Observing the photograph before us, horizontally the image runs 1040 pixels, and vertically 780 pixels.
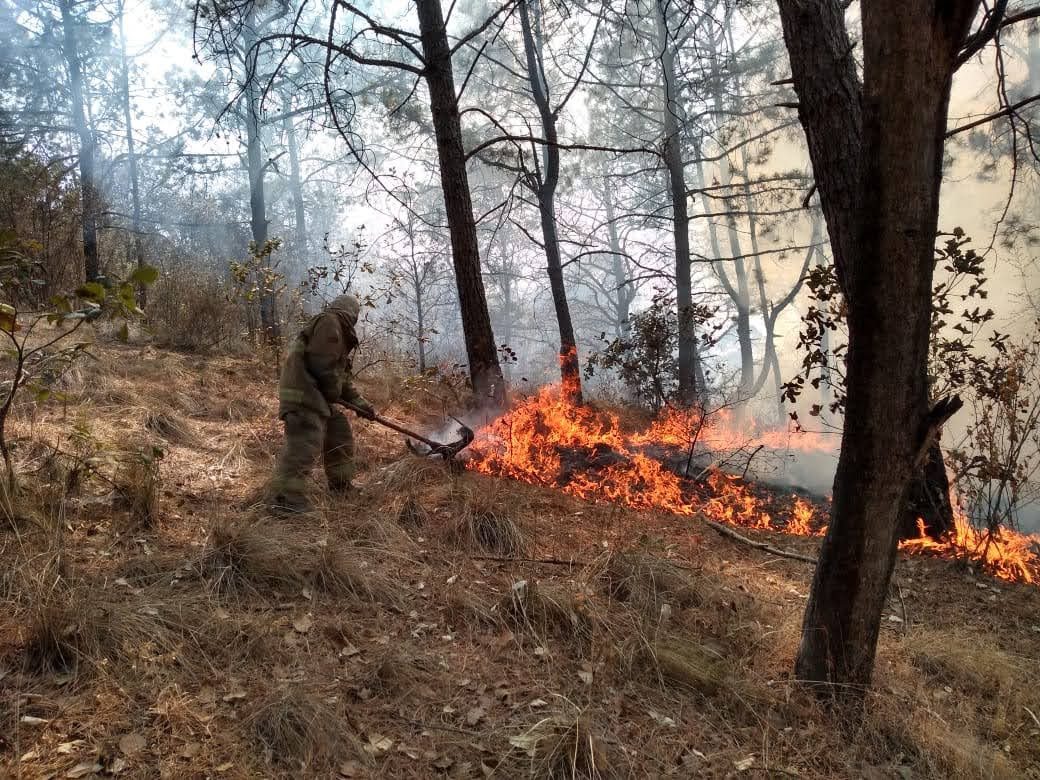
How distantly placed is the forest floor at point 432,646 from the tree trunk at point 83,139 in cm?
568

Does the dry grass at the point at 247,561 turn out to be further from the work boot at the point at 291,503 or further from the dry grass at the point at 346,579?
the work boot at the point at 291,503

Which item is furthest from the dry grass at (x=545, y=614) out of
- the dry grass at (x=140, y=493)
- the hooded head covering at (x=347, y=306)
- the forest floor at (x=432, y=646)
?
the hooded head covering at (x=347, y=306)

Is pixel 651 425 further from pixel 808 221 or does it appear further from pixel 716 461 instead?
pixel 808 221

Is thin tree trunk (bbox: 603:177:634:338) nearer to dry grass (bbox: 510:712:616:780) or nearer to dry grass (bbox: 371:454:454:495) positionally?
dry grass (bbox: 371:454:454:495)

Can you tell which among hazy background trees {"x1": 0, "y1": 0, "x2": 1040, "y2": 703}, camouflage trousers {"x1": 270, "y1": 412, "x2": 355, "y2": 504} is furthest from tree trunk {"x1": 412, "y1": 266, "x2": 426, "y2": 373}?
camouflage trousers {"x1": 270, "y1": 412, "x2": 355, "y2": 504}

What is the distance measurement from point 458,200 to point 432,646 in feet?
16.5

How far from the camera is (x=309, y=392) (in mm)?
4496

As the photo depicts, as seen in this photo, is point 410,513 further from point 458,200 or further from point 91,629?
point 458,200

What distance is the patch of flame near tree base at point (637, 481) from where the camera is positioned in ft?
15.5

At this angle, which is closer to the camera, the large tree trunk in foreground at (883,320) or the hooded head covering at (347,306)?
the large tree trunk in foreground at (883,320)

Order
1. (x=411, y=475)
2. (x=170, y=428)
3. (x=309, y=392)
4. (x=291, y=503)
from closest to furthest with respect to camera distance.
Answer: (x=291, y=503)
(x=309, y=392)
(x=411, y=475)
(x=170, y=428)

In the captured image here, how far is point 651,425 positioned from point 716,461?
2425mm

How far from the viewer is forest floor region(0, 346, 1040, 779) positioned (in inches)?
85.3

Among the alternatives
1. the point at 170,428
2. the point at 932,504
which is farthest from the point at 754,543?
the point at 170,428
